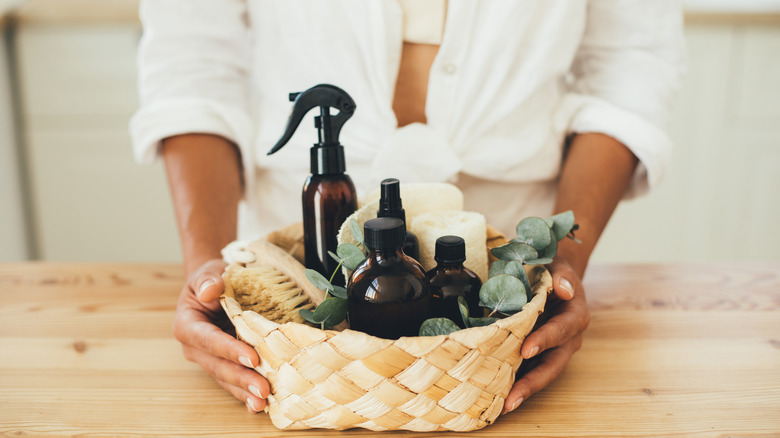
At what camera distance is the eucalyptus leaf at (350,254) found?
0.47 m

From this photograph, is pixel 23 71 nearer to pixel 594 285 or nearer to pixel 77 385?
pixel 77 385

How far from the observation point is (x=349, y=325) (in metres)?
0.47

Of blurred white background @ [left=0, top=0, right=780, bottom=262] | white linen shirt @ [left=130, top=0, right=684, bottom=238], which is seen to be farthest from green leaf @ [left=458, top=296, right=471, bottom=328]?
blurred white background @ [left=0, top=0, right=780, bottom=262]

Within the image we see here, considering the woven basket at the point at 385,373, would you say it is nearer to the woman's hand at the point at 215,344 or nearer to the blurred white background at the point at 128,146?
the woman's hand at the point at 215,344

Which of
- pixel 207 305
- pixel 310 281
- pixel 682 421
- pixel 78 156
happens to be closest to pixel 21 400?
pixel 207 305

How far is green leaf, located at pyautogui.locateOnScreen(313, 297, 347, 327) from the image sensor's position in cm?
44

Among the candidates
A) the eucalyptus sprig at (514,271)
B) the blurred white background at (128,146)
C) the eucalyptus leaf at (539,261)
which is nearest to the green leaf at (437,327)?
the eucalyptus sprig at (514,271)

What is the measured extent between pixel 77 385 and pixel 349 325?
0.26 meters

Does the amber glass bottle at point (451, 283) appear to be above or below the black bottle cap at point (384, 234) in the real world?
below

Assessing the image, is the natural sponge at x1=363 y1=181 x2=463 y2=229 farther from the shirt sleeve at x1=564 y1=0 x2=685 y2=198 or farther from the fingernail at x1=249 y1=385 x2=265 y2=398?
the shirt sleeve at x1=564 y1=0 x2=685 y2=198

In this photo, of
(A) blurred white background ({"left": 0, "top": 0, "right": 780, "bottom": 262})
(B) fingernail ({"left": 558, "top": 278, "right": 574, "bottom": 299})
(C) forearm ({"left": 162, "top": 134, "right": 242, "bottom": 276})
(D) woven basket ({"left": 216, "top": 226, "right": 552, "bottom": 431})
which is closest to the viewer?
(D) woven basket ({"left": 216, "top": 226, "right": 552, "bottom": 431})

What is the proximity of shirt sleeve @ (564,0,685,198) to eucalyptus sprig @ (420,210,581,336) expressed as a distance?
0.31m

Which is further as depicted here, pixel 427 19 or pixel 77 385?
pixel 427 19

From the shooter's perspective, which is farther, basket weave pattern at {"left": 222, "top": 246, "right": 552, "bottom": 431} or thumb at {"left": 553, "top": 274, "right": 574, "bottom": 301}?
thumb at {"left": 553, "top": 274, "right": 574, "bottom": 301}
